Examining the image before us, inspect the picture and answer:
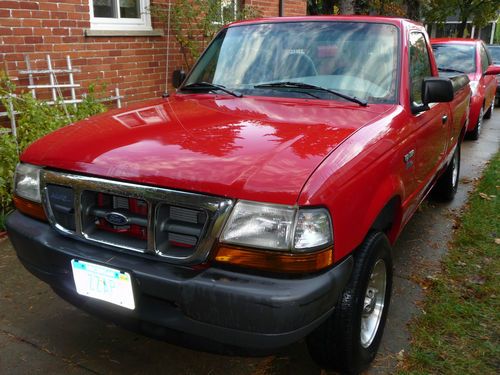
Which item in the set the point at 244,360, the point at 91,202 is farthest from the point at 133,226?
the point at 244,360

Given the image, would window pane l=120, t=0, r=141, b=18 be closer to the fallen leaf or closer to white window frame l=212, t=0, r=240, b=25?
white window frame l=212, t=0, r=240, b=25

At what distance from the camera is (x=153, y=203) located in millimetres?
2049

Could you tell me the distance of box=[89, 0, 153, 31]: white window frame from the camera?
6035mm

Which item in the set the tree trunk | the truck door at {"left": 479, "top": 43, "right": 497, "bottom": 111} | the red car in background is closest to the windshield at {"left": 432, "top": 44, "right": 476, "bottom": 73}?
the red car in background

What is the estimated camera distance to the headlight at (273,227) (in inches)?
74.7

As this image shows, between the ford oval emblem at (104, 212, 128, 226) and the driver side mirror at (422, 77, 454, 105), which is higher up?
the driver side mirror at (422, 77, 454, 105)

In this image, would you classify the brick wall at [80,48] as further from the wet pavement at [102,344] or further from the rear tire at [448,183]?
the rear tire at [448,183]

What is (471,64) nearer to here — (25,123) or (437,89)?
(437,89)

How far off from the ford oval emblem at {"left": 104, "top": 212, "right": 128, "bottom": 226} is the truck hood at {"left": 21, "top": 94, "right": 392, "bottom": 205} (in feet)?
0.56

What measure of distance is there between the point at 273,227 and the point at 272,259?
12cm

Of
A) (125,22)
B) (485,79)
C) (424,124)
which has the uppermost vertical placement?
(125,22)

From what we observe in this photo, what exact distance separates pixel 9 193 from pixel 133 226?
2.70 meters


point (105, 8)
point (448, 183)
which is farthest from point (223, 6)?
point (448, 183)

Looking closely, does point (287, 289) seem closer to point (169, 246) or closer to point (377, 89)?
point (169, 246)
